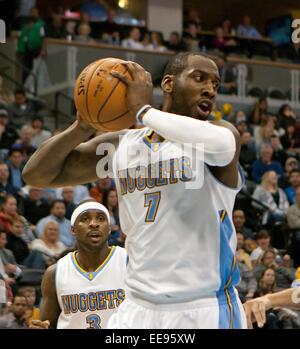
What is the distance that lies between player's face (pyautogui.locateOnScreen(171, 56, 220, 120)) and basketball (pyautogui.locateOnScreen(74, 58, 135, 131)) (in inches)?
10.7

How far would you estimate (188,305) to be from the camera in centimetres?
400

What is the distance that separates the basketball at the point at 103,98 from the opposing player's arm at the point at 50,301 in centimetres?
237

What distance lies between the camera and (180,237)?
3986mm

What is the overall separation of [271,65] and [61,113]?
4808 mm

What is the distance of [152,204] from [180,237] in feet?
0.67

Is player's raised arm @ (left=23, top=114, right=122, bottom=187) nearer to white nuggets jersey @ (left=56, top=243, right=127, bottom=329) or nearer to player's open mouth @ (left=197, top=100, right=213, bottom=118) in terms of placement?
player's open mouth @ (left=197, top=100, right=213, bottom=118)

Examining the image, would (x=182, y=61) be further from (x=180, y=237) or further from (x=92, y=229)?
(x=92, y=229)

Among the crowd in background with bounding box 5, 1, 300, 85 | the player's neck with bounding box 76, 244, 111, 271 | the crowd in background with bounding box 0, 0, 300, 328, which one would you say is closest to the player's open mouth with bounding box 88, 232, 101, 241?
the player's neck with bounding box 76, 244, 111, 271

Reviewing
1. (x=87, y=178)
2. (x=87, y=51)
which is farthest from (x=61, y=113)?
(x=87, y=178)

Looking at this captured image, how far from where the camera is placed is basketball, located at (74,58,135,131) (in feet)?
13.3

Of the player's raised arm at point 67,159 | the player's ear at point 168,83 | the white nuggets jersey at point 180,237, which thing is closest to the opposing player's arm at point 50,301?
the player's raised arm at point 67,159

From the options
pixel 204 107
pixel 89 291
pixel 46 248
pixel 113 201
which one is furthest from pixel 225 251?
pixel 113 201
